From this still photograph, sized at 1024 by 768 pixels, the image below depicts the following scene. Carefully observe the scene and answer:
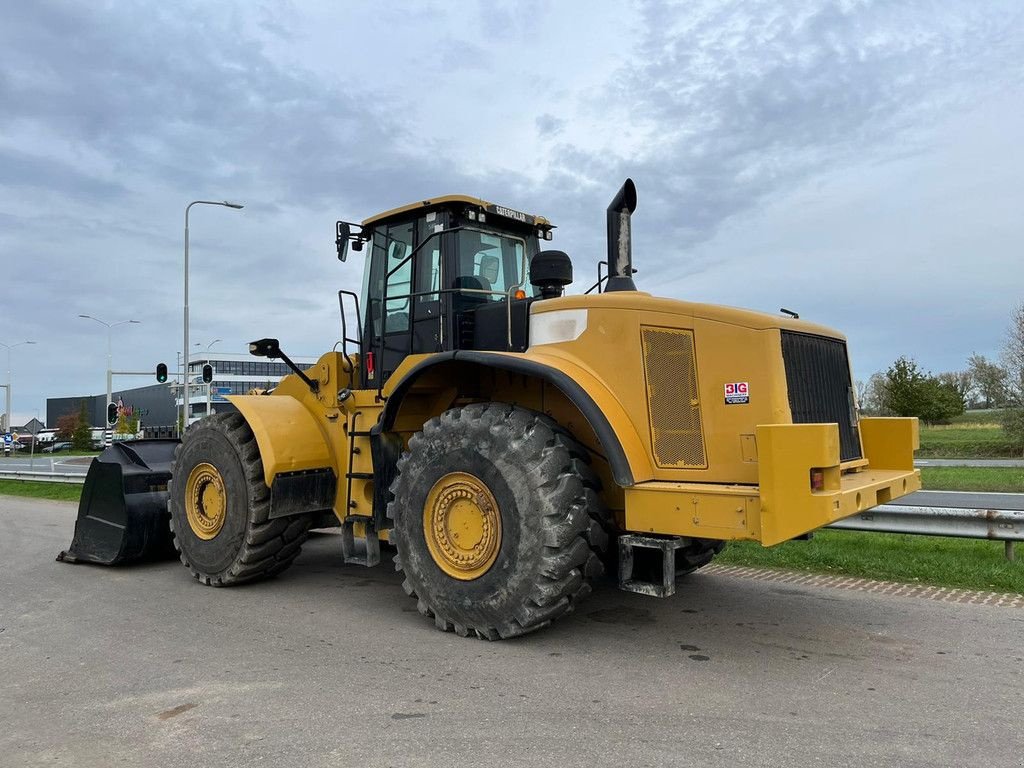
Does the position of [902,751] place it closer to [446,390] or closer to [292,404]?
[446,390]

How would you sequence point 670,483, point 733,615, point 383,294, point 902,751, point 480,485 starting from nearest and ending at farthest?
point 902,751 < point 670,483 < point 480,485 < point 733,615 < point 383,294

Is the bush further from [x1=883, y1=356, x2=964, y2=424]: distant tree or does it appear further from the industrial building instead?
the industrial building

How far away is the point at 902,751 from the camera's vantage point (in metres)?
3.29

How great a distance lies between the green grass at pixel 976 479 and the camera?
56.0ft

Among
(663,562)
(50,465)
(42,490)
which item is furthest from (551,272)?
(50,465)

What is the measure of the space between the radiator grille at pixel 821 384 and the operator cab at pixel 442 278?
180cm

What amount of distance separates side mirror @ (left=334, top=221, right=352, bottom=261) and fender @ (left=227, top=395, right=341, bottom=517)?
1.39 m

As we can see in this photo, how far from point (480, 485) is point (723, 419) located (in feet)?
5.12

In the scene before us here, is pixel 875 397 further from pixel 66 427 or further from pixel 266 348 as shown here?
pixel 66 427

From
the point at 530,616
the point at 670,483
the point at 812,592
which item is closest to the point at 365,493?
the point at 530,616

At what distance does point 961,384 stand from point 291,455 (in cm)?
5032

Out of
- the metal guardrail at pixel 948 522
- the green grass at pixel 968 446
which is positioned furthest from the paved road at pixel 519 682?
the green grass at pixel 968 446

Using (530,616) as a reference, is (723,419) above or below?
above

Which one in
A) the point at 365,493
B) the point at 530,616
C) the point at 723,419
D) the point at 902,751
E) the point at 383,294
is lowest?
the point at 902,751
